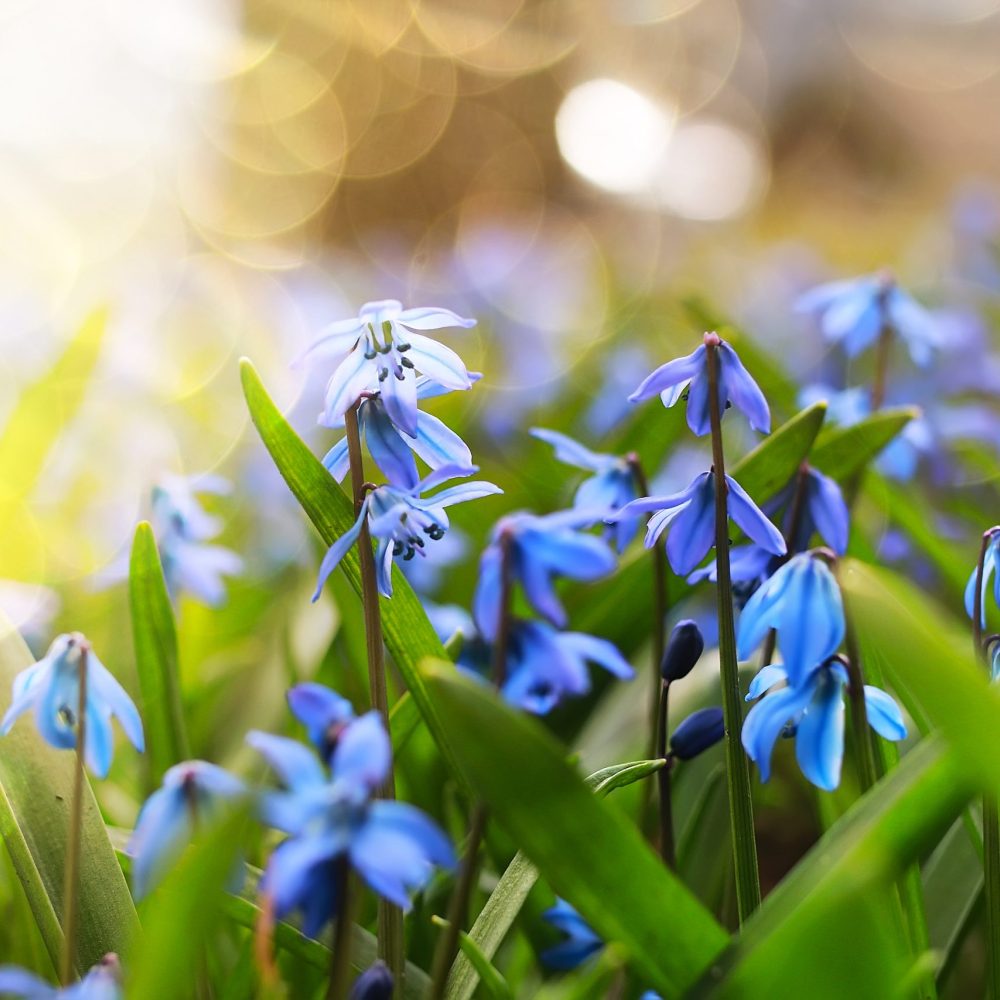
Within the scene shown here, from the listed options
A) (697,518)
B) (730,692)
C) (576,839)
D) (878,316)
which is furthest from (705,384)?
(878,316)

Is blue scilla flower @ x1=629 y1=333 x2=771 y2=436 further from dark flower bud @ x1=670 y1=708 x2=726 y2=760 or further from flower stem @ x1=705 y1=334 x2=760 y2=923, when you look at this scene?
dark flower bud @ x1=670 y1=708 x2=726 y2=760

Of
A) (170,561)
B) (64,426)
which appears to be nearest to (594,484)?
(170,561)

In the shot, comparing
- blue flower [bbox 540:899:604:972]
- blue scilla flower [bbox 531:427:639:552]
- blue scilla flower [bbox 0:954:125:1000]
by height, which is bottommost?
blue flower [bbox 540:899:604:972]

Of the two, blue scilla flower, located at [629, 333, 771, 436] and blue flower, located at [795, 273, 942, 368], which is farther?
blue flower, located at [795, 273, 942, 368]

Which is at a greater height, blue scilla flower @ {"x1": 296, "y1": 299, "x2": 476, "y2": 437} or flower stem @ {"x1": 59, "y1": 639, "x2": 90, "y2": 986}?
blue scilla flower @ {"x1": 296, "y1": 299, "x2": 476, "y2": 437}

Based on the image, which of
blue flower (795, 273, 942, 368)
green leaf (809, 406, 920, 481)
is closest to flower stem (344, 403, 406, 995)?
green leaf (809, 406, 920, 481)

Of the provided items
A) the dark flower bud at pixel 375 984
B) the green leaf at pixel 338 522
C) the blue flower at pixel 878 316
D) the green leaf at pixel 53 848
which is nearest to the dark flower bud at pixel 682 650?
the green leaf at pixel 338 522

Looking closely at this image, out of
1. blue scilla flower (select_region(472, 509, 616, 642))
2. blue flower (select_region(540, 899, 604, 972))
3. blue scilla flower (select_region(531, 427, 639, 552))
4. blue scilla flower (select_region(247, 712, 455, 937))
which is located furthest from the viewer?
blue scilla flower (select_region(531, 427, 639, 552))
